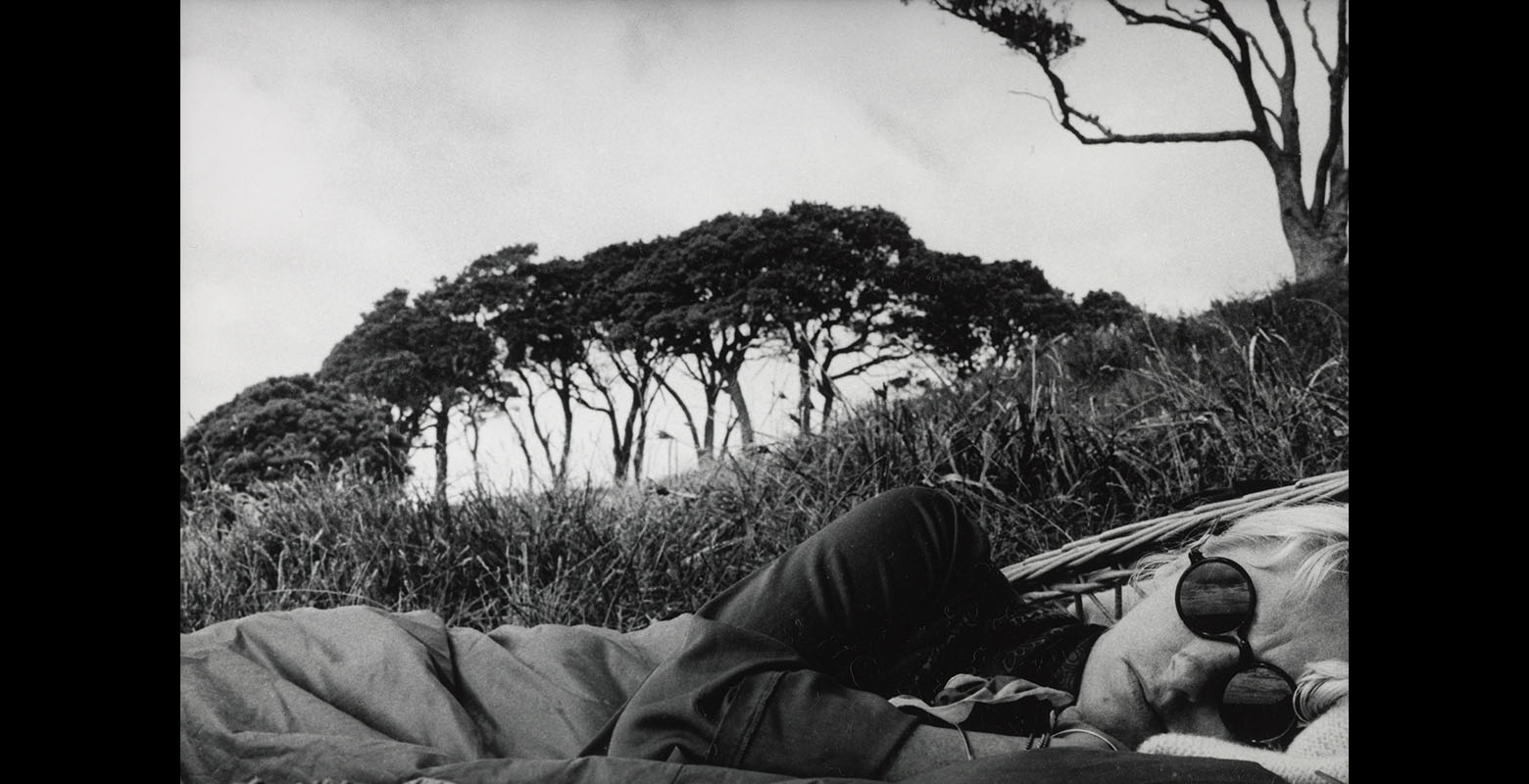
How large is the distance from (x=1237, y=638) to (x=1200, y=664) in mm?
79

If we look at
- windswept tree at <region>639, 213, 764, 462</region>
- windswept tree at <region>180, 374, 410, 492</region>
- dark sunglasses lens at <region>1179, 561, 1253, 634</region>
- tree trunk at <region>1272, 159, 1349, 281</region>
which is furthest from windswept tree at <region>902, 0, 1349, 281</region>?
windswept tree at <region>180, 374, 410, 492</region>

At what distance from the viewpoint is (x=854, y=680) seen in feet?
6.38

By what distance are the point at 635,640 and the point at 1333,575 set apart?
4.46ft

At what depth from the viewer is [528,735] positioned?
1848mm

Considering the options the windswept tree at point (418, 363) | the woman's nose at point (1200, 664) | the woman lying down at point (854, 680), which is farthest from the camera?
the windswept tree at point (418, 363)

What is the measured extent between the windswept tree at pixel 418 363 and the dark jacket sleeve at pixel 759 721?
3238mm

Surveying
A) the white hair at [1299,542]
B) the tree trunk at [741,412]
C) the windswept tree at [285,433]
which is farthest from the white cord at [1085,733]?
the windswept tree at [285,433]

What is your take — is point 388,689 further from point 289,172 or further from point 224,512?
point 224,512

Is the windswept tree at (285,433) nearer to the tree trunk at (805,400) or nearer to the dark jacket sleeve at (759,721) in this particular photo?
the tree trunk at (805,400)

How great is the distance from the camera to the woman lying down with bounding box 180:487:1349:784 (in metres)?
1.55

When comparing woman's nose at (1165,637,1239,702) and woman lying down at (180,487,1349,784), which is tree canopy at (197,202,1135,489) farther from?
woman's nose at (1165,637,1239,702)

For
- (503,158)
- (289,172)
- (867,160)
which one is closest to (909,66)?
(867,160)

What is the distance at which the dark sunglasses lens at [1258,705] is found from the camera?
1.63 meters

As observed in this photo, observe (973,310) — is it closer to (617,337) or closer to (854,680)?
(617,337)
